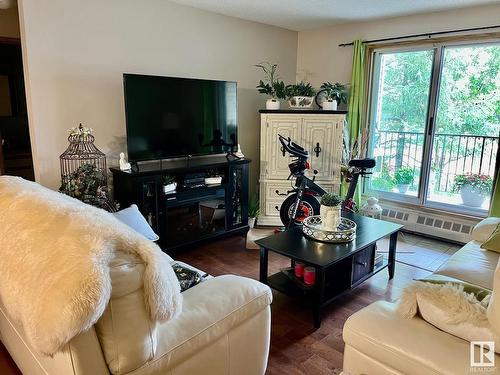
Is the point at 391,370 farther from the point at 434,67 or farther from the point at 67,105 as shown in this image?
the point at 434,67

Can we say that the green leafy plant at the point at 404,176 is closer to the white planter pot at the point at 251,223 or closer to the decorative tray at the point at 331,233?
the white planter pot at the point at 251,223

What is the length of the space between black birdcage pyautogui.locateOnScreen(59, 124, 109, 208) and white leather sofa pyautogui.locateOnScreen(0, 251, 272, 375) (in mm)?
1145

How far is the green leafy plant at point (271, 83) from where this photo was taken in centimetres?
430

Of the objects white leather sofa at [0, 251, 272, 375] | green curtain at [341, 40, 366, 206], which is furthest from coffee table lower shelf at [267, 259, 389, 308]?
green curtain at [341, 40, 366, 206]

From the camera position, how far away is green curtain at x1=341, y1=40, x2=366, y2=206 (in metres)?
4.43

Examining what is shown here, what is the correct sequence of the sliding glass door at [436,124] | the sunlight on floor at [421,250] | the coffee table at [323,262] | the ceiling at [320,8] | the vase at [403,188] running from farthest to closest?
the vase at [403,188] → the sliding glass door at [436,124] → the ceiling at [320,8] → the sunlight on floor at [421,250] → the coffee table at [323,262]

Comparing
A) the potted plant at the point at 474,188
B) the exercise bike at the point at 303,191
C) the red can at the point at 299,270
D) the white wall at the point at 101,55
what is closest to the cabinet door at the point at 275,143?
the exercise bike at the point at 303,191

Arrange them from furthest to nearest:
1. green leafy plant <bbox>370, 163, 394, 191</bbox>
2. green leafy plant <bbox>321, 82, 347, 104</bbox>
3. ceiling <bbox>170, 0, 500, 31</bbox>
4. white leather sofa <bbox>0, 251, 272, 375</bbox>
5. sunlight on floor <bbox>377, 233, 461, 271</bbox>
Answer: green leafy plant <bbox>370, 163, 394, 191</bbox>, green leafy plant <bbox>321, 82, 347, 104</bbox>, ceiling <bbox>170, 0, 500, 31</bbox>, sunlight on floor <bbox>377, 233, 461, 271</bbox>, white leather sofa <bbox>0, 251, 272, 375</bbox>

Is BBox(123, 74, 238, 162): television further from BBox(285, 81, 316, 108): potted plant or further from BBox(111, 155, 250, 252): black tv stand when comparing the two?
BBox(285, 81, 316, 108): potted plant

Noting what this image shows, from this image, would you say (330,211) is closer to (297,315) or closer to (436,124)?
(297,315)

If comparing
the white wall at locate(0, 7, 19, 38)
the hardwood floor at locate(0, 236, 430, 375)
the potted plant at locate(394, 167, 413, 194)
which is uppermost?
the white wall at locate(0, 7, 19, 38)

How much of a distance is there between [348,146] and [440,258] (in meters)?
1.60

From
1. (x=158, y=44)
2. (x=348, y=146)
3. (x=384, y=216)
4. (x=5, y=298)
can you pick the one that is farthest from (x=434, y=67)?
(x=5, y=298)

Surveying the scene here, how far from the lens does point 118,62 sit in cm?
339
